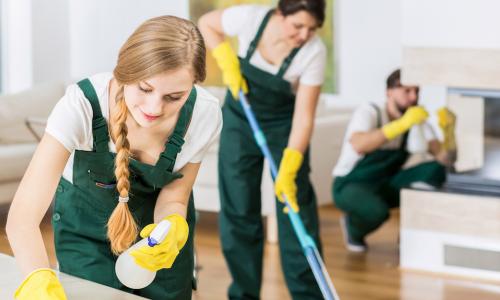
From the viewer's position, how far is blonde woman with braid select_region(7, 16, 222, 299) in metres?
2.04

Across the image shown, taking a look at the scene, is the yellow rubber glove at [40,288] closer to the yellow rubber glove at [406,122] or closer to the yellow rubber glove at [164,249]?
the yellow rubber glove at [164,249]

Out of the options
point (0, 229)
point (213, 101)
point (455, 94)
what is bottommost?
point (0, 229)

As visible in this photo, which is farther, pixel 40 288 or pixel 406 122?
pixel 406 122

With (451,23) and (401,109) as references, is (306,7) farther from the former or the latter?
(401,109)

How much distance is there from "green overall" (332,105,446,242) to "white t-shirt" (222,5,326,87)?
123cm

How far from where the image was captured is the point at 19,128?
585cm

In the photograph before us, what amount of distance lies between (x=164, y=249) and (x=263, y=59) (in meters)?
1.75

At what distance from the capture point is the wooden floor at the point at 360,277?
4.20 metres

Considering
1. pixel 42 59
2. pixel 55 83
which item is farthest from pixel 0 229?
pixel 42 59

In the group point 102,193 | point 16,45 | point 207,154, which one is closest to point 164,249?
point 102,193

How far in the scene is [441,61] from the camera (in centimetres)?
456

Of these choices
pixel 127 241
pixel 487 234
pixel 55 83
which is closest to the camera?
pixel 127 241

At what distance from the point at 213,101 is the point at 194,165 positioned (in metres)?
0.15

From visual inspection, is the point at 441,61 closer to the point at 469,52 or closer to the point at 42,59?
the point at 469,52
